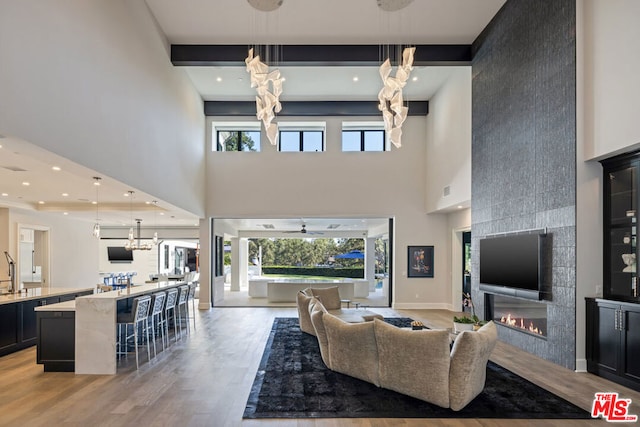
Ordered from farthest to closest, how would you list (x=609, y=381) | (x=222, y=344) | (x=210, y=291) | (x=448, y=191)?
(x=210, y=291)
(x=448, y=191)
(x=222, y=344)
(x=609, y=381)

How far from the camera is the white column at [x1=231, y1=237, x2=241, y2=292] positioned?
16.8 metres

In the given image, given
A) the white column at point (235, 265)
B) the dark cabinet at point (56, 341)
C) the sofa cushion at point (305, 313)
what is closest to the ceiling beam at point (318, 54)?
the sofa cushion at point (305, 313)

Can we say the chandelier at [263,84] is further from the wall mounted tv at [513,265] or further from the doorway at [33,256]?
the doorway at [33,256]

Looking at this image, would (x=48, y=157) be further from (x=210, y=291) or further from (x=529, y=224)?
(x=210, y=291)

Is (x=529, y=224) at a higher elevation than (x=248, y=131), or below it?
below

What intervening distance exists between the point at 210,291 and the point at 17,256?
4.79 m

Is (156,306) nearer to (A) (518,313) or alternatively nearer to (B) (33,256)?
(A) (518,313)

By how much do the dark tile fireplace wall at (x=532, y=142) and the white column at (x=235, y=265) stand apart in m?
11.1

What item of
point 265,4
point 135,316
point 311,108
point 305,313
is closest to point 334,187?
point 311,108

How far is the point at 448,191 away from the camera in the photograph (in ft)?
32.1

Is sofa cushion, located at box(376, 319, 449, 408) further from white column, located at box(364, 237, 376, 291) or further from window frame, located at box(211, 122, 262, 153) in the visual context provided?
white column, located at box(364, 237, 376, 291)

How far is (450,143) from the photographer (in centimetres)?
972

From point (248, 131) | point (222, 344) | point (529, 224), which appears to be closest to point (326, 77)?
point (248, 131)

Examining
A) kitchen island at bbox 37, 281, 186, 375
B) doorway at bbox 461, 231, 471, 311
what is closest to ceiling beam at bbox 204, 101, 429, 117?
doorway at bbox 461, 231, 471, 311
